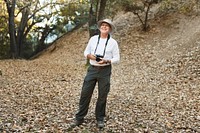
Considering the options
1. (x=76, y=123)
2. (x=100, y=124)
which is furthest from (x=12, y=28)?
(x=100, y=124)

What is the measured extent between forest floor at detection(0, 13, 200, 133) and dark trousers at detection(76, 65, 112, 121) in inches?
10.7

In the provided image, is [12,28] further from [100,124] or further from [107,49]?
[107,49]

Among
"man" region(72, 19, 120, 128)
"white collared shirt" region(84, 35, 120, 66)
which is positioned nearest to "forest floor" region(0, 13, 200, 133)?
"man" region(72, 19, 120, 128)

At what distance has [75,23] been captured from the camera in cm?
2433

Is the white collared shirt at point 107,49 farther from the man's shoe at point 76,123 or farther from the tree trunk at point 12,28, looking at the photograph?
the tree trunk at point 12,28

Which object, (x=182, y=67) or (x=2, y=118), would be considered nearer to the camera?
(x=2, y=118)

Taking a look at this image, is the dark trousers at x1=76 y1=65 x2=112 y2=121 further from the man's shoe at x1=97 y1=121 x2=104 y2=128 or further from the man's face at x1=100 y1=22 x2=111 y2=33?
the man's face at x1=100 y1=22 x2=111 y2=33

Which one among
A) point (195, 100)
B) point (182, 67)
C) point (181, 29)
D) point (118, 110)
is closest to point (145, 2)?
point (181, 29)

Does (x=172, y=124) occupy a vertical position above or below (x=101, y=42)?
below

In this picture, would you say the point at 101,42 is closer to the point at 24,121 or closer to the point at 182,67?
the point at 24,121

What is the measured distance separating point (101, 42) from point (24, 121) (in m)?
2.03

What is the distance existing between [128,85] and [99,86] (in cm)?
566

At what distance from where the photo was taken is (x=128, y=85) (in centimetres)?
1132

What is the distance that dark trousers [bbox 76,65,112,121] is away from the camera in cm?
569
